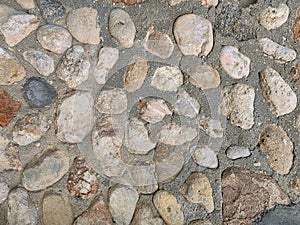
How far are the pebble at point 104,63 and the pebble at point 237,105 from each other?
0.33 meters

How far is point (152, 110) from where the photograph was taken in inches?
51.6

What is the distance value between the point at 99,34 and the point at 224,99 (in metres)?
0.39

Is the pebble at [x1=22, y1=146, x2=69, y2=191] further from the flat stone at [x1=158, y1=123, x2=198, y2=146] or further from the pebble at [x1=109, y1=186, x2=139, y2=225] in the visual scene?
the flat stone at [x1=158, y1=123, x2=198, y2=146]

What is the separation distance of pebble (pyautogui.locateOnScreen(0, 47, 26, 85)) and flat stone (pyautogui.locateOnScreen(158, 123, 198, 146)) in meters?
0.40

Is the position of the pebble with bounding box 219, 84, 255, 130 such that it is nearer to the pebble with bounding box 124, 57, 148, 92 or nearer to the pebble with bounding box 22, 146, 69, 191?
the pebble with bounding box 124, 57, 148, 92

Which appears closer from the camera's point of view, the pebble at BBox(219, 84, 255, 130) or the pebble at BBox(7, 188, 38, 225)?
the pebble at BBox(7, 188, 38, 225)

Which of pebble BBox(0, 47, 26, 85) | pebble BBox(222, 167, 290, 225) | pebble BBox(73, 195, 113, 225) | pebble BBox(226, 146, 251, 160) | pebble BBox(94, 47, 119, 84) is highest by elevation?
pebble BBox(0, 47, 26, 85)

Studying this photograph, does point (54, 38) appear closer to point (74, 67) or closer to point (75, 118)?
point (74, 67)

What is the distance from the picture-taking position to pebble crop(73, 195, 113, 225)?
1259mm

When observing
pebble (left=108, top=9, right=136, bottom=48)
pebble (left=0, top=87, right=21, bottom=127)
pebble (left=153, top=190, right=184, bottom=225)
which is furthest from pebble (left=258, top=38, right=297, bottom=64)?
pebble (left=0, top=87, right=21, bottom=127)

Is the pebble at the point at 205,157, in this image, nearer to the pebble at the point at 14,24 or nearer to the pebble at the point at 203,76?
the pebble at the point at 203,76

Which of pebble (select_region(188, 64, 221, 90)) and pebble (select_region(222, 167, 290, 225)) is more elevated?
pebble (select_region(188, 64, 221, 90))

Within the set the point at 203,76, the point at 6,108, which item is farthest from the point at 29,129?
the point at 203,76

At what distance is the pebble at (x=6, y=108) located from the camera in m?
1.21
